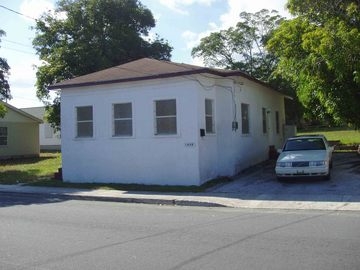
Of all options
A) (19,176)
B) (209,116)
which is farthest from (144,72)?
(19,176)

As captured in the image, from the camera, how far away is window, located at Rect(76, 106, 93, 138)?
19578 mm

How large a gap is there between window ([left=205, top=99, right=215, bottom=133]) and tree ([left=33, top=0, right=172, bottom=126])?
1650 centimetres

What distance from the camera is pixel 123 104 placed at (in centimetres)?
1875

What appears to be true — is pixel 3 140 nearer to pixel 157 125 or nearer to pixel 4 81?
pixel 4 81

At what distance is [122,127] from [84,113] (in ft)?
6.48

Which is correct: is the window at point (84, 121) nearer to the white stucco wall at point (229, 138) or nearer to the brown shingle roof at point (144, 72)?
the brown shingle roof at point (144, 72)

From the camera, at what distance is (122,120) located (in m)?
18.8

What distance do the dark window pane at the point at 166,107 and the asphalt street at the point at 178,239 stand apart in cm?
552

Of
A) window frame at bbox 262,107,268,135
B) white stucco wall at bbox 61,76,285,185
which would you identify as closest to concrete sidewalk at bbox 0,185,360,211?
white stucco wall at bbox 61,76,285,185

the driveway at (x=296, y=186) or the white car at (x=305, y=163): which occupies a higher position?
the white car at (x=305, y=163)

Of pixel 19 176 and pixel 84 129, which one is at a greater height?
pixel 84 129

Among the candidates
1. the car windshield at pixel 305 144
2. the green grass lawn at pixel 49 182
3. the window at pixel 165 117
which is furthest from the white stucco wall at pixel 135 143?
the car windshield at pixel 305 144

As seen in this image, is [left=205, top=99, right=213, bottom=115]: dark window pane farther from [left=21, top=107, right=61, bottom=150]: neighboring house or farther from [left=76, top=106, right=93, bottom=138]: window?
[left=21, top=107, right=61, bottom=150]: neighboring house

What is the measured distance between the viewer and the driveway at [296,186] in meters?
14.1
